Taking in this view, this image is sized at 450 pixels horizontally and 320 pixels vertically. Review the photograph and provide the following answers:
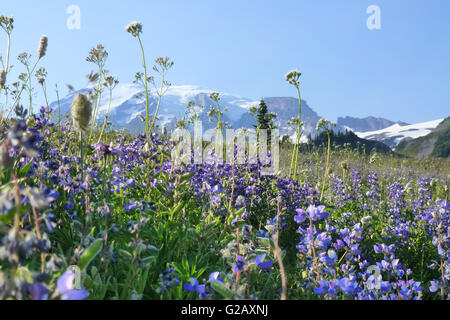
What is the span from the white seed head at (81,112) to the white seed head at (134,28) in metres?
3.56

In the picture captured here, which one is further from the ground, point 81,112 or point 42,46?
point 42,46

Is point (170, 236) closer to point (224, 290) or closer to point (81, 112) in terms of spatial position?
point (81, 112)

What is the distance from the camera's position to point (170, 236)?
2.72 meters

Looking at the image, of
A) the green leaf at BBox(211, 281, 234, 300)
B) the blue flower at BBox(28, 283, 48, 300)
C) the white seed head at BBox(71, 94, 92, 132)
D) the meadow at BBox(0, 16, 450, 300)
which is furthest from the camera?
the white seed head at BBox(71, 94, 92, 132)

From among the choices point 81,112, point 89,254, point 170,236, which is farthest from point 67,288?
point 170,236

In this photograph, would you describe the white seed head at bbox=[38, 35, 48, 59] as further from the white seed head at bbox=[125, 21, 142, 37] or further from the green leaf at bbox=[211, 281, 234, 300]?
the green leaf at bbox=[211, 281, 234, 300]

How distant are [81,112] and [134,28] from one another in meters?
3.67

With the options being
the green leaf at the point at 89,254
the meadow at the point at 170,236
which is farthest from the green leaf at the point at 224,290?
the green leaf at the point at 89,254

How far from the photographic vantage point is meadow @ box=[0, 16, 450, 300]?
50.0 inches

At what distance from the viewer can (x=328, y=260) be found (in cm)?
213

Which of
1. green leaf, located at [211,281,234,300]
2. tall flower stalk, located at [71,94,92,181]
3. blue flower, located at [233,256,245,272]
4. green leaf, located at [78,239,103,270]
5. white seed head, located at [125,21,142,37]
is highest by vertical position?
white seed head, located at [125,21,142,37]

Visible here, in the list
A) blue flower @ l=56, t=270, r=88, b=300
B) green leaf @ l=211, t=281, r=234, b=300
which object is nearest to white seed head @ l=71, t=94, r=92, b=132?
green leaf @ l=211, t=281, r=234, b=300
